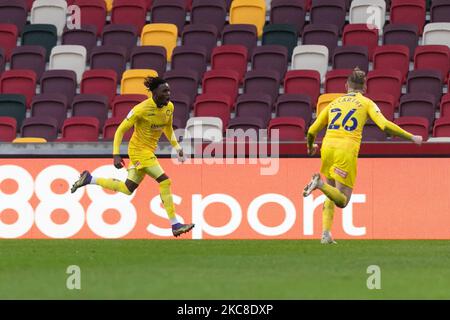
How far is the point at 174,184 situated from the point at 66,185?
156 centimetres

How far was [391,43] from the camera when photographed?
947 inches

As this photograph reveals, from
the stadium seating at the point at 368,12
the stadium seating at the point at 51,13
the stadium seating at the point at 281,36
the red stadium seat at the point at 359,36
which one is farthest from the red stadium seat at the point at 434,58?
the stadium seating at the point at 51,13

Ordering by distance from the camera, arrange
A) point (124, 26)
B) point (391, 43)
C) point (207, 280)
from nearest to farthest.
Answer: point (207, 280) < point (391, 43) < point (124, 26)

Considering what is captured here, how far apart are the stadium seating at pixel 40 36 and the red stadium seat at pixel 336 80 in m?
5.90

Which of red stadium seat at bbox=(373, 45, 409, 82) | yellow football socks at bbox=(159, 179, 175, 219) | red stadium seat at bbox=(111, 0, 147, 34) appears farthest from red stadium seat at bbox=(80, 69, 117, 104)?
yellow football socks at bbox=(159, 179, 175, 219)

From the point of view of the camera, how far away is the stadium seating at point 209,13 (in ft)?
84.4

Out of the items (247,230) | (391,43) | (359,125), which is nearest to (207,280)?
(359,125)

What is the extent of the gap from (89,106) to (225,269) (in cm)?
1115

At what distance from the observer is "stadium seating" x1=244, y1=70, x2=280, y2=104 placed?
23359 mm

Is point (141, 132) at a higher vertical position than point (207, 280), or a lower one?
higher

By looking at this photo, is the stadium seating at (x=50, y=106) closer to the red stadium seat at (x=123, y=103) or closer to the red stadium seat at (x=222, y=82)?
the red stadium seat at (x=123, y=103)

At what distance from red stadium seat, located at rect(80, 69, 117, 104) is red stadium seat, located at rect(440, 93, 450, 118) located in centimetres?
605

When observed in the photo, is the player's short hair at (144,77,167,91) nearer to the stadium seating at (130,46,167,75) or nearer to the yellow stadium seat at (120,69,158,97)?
the yellow stadium seat at (120,69,158,97)

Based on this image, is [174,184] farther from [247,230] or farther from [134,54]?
[134,54]
